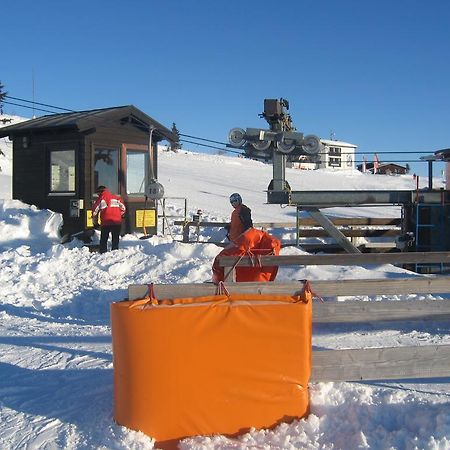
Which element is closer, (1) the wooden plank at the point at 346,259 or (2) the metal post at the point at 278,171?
(1) the wooden plank at the point at 346,259

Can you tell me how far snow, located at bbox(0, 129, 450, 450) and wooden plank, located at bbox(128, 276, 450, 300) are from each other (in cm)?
74

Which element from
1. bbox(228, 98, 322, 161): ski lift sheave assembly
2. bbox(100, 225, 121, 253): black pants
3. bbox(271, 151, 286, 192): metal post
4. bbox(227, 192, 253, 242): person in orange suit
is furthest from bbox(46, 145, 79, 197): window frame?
bbox(227, 192, 253, 242): person in orange suit

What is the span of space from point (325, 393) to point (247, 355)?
80cm

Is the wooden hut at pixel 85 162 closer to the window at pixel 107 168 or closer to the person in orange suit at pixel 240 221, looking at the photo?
the window at pixel 107 168

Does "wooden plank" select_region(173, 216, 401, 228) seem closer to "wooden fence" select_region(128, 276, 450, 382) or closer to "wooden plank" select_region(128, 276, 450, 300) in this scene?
"wooden plank" select_region(128, 276, 450, 300)

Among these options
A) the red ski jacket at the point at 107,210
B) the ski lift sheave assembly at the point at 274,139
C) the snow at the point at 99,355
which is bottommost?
the snow at the point at 99,355

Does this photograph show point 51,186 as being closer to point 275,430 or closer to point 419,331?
point 419,331

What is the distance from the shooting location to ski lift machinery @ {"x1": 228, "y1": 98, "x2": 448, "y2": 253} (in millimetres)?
12391

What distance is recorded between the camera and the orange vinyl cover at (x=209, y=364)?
4270mm

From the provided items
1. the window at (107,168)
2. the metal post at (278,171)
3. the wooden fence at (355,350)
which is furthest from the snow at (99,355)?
the metal post at (278,171)

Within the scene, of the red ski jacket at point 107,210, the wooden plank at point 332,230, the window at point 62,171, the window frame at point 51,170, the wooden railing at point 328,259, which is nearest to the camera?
the wooden railing at point 328,259

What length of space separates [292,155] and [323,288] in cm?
842

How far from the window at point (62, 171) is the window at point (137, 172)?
1413mm

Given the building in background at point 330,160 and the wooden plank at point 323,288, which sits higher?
the building in background at point 330,160
